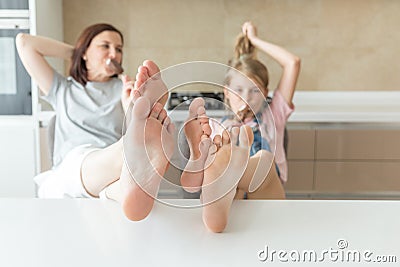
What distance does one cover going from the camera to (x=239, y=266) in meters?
0.80

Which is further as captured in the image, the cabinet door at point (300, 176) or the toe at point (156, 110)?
the cabinet door at point (300, 176)

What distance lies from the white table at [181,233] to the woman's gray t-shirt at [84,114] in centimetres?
113

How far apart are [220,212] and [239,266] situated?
0.16m

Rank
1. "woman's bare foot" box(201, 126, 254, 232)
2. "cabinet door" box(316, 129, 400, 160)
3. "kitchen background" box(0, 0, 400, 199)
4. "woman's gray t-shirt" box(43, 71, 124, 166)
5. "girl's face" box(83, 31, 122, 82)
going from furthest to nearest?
"kitchen background" box(0, 0, 400, 199)
"cabinet door" box(316, 129, 400, 160)
"girl's face" box(83, 31, 122, 82)
"woman's gray t-shirt" box(43, 71, 124, 166)
"woman's bare foot" box(201, 126, 254, 232)

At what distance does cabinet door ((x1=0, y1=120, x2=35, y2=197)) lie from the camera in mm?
2859

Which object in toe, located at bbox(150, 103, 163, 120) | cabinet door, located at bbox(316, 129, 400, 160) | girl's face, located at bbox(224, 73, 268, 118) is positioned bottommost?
cabinet door, located at bbox(316, 129, 400, 160)

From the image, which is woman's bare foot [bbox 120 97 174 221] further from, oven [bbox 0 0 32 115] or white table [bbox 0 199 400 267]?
oven [bbox 0 0 32 115]

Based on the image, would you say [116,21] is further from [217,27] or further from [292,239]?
[292,239]

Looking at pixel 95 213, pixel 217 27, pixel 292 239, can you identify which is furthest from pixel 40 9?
pixel 292 239

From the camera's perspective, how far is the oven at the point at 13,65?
9.43ft

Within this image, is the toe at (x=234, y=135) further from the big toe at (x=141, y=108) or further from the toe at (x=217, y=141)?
the big toe at (x=141, y=108)

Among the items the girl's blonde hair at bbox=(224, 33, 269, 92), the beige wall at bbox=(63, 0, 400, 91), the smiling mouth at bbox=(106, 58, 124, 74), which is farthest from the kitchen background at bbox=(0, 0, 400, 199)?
the smiling mouth at bbox=(106, 58, 124, 74)

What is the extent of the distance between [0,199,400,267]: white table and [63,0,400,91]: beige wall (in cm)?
230

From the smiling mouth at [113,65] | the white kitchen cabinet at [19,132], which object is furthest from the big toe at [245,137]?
the white kitchen cabinet at [19,132]
